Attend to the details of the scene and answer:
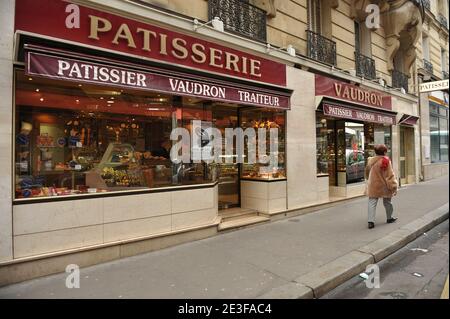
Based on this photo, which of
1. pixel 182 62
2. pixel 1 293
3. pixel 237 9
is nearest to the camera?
pixel 1 293

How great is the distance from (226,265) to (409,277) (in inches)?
96.9

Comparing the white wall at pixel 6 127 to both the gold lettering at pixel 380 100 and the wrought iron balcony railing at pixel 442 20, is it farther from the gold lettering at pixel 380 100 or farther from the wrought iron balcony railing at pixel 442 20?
the wrought iron balcony railing at pixel 442 20

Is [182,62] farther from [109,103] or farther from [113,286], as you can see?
[113,286]

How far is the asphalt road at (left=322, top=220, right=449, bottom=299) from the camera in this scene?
3.90 metres

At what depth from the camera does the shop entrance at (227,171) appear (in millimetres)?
7980

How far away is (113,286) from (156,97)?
3.39 m

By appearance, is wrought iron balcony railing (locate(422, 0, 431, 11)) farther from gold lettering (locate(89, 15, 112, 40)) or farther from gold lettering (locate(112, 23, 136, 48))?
gold lettering (locate(89, 15, 112, 40))

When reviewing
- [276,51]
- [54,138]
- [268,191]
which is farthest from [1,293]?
[276,51]

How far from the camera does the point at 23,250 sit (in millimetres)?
4277

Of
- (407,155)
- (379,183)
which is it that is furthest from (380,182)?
(407,155)

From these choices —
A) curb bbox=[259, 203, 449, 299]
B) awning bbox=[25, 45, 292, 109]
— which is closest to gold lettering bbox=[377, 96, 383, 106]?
curb bbox=[259, 203, 449, 299]

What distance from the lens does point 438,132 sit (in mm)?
18281

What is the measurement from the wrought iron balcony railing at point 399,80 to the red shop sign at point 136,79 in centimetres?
925

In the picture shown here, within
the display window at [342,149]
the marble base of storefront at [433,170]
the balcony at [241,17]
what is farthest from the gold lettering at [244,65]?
the marble base of storefront at [433,170]
